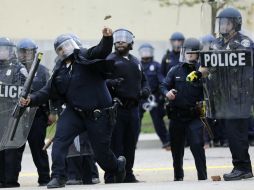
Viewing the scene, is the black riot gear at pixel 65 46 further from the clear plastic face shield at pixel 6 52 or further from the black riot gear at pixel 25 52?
the black riot gear at pixel 25 52

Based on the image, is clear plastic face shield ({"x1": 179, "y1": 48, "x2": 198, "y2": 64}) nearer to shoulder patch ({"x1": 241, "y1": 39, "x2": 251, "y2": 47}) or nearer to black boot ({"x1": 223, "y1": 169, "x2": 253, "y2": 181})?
shoulder patch ({"x1": 241, "y1": 39, "x2": 251, "y2": 47})

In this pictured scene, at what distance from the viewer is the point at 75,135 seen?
11391 millimetres

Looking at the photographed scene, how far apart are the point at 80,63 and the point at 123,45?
5.95 feet

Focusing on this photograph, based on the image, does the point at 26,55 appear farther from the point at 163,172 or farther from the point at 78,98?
the point at 163,172

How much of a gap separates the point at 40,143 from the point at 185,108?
1882 mm

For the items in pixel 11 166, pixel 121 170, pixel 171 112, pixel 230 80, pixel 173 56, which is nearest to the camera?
pixel 230 80

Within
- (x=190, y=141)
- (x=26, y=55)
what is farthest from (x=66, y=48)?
(x=190, y=141)

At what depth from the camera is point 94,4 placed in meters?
26.5

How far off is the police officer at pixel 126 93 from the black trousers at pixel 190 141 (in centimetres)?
54

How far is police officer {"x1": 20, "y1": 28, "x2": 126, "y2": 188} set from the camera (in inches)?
440

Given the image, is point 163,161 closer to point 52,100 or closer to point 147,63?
point 147,63

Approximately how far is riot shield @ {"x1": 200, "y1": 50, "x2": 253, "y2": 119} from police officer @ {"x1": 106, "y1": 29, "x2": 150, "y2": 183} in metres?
1.61

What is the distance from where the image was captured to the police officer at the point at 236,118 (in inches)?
442

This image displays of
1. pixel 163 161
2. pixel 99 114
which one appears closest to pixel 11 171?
pixel 99 114
